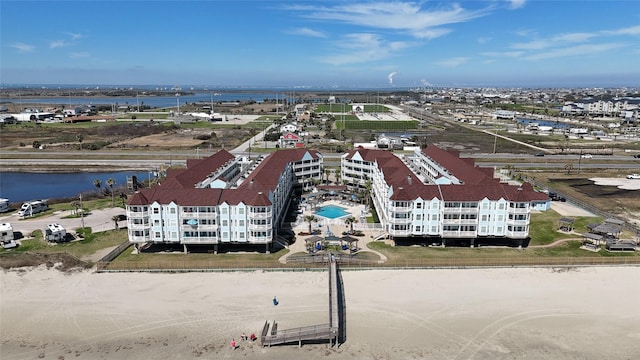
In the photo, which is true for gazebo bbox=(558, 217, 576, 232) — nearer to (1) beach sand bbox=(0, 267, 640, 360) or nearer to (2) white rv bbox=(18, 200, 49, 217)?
(1) beach sand bbox=(0, 267, 640, 360)

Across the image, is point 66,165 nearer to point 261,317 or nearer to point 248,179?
point 248,179

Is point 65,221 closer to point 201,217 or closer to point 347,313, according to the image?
point 201,217

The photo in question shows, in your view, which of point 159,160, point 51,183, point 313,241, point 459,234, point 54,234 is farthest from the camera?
point 159,160

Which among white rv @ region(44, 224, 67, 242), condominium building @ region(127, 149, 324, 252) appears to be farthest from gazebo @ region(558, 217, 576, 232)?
white rv @ region(44, 224, 67, 242)

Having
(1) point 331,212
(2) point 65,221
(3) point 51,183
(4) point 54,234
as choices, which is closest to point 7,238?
(4) point 54,234

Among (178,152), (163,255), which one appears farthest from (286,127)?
(163,255)

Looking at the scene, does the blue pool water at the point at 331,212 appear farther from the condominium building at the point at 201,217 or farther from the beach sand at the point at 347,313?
the beach sand at the point at 347,313

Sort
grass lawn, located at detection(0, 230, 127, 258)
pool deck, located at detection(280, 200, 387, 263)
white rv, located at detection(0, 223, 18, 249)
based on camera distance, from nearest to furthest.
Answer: grass lawn, located at detection(0, 230, 127, 258)
white rv, located at detection(0, 223, 18, 249)
pool deck, located at detection(280, 200, 387, 263)
